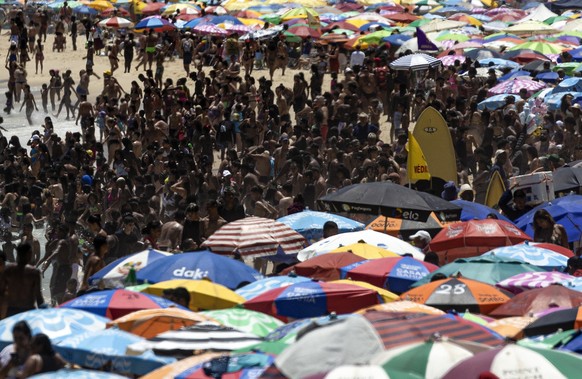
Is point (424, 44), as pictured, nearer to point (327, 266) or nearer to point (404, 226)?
point (404, 226)

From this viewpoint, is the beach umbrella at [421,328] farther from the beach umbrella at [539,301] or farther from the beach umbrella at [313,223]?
the beach umbrella at [313,223]

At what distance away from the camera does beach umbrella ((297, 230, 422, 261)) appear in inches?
558

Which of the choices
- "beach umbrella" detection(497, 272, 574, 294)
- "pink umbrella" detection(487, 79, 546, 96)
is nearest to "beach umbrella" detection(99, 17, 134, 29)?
"pink umbrella" detection(487, 79, 546, 96)

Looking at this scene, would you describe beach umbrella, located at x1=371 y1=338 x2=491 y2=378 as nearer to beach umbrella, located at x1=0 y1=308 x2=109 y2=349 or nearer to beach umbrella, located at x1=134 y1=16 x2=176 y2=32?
beach umbrella, located at x1=0 y1=308 x2=109 y2=349

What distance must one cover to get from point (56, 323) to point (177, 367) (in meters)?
1.88

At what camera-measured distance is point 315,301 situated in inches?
443

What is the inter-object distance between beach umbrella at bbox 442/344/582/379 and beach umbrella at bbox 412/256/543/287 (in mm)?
3960

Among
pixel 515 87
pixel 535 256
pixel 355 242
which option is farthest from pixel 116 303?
pixel 515 87

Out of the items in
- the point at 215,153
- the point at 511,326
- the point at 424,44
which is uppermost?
the point at 511,326

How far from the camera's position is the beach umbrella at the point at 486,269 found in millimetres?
12336

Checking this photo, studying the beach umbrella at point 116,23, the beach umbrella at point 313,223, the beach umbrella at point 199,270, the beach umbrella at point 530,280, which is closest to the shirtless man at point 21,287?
the beach umbrella at point 199,270

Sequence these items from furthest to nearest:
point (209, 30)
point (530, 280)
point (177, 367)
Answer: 1. point (209, 30)
2. point (530, 280)
3. point (177, 367)

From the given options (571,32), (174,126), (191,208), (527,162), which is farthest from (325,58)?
(191,208)

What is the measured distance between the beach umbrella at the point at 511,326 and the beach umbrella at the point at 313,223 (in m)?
5.24
